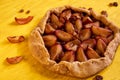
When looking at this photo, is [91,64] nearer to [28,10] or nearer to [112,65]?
[112,65]

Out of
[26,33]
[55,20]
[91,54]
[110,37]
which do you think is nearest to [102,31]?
[110,37]

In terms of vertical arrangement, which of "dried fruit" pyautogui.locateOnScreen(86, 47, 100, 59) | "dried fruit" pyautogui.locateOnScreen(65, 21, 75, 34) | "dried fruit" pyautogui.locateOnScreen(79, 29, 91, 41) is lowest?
"dried fruit" pyautogui.locateOnScreen(86, 47, 100, 59)

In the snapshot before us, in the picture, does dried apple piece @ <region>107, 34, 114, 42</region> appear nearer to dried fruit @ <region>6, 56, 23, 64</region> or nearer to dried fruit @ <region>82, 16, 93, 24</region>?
dried fruit @ <region>82, 16, 93, 24</region>

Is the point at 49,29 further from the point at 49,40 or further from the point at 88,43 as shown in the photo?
the point at 88,43

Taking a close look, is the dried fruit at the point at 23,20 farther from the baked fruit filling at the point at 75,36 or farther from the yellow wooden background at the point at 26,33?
the baked fruit filling at the point at 75,36

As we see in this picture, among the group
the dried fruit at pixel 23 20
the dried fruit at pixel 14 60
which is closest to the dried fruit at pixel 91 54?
the dried fruit at pixel 14 60

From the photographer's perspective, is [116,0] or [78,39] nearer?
[78,39]

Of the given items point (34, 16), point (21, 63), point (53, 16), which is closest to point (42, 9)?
point (34, 16)

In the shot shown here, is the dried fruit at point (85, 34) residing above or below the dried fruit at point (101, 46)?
above

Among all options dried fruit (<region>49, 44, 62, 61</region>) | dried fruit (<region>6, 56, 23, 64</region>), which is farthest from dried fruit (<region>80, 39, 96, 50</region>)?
dried fruit (<region>6, 56, 23, 64</region>)
